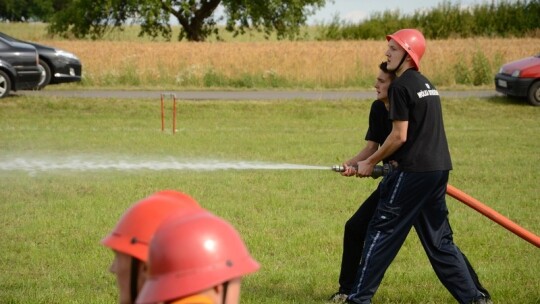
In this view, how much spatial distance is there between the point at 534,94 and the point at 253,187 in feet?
44.4

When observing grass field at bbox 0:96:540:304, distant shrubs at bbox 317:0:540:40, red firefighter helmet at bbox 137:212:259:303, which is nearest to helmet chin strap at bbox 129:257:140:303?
red firefighter helmet at bbox 137:212:259:303

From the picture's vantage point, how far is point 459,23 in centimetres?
5262

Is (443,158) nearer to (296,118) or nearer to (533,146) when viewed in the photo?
(533,146)

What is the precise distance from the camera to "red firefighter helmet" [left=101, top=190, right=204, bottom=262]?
7.47ft

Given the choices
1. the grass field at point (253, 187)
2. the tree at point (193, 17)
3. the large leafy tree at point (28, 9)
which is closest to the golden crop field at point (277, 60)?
the grass field at point (253, 187)

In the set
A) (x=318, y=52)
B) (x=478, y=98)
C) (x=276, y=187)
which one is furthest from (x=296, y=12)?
(x=276, y=187)

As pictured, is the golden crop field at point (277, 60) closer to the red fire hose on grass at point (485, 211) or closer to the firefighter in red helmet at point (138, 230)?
the red fire hose on grass at point (485, 211)

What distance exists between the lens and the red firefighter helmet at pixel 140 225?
2.28 m

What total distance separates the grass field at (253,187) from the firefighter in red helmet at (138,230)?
4521 mm

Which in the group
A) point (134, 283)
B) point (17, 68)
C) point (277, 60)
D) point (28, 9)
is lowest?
point (28, 9)

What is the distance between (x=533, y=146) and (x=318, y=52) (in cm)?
1525

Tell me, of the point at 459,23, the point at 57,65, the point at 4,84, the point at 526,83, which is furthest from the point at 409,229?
the point at 459,23

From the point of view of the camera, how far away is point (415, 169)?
612cm

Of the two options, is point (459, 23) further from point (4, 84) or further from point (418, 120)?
point (418, 120)
